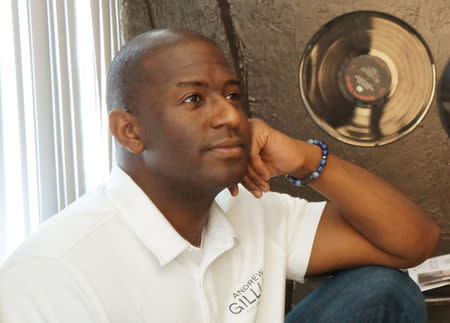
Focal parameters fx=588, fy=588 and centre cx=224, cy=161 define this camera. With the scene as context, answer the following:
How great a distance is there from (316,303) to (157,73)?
0.63 metres

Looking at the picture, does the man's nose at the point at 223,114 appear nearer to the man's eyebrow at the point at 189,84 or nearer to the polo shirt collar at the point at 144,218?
the man's eyebrow at the point at 189,84

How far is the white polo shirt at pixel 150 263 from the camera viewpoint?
3.16ft

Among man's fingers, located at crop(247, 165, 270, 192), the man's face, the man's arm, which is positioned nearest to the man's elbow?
the man's arm

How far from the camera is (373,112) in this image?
2.65m

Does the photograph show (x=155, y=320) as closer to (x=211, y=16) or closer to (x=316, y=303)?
(x=316, y=303)

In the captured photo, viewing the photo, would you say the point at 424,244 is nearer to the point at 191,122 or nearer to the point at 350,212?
the point at 350,212

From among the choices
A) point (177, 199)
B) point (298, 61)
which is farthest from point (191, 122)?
point (298, 61)

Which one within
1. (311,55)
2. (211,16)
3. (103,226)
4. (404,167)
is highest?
(211,16)

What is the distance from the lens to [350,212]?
4.52ft

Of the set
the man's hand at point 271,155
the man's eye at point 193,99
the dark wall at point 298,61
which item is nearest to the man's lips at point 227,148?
the man's eye at point 193,99

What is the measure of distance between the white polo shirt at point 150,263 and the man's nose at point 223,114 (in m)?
0.21

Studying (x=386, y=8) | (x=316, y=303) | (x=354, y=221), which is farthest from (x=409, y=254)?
(x=386, y=8)

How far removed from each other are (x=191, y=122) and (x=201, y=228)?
0.26 m

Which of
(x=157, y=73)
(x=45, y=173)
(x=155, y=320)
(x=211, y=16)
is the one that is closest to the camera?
(x=155, y=320)
